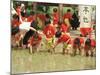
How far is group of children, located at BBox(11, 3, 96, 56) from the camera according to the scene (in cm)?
224

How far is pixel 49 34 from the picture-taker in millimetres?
2332

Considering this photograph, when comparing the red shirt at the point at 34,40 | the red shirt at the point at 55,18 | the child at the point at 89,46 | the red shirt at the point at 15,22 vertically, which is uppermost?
the red shirt at the point at 55,18

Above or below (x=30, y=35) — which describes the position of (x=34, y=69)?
below

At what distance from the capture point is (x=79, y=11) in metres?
2.46

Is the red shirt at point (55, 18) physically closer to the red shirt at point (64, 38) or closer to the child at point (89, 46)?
the red shirt at point (64, 38)

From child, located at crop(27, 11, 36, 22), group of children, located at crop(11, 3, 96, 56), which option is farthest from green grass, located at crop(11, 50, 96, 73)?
child, located at crop(27, 11, 36, 22)

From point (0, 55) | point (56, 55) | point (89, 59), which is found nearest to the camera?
point (0, 55)

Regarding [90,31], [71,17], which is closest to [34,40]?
[71,17]

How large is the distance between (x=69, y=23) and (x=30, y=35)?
0.44 metres

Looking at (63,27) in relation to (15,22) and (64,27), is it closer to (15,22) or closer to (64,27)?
(64,27)

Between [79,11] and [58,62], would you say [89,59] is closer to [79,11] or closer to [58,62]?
[58,62]

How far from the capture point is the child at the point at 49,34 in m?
2.32

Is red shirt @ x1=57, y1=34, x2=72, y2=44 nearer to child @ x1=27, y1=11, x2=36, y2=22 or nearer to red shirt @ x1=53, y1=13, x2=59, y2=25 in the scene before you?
red shirt @ x1=53, y1=13, x2=59, y2=25

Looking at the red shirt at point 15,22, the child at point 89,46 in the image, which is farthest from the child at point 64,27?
the red shirt at point 15,22
